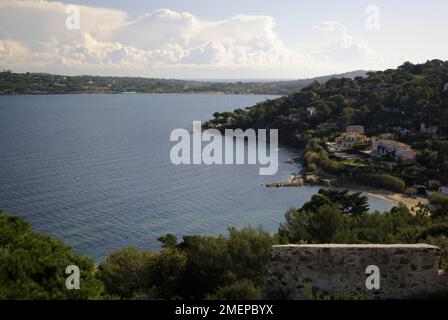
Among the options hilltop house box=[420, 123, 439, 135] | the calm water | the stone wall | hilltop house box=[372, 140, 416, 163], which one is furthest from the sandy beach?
the stone wall

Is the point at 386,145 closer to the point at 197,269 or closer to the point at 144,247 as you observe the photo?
the point at 144,247

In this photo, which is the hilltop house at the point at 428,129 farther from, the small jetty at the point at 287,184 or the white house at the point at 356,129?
the small jetty at the point at 287,184

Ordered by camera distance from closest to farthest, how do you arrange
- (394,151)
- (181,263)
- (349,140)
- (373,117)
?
(181,263) → (394,151) → (349,140) → (373,117)

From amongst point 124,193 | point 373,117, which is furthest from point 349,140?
point 124,193

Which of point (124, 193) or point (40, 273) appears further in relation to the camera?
point (124, 193)
